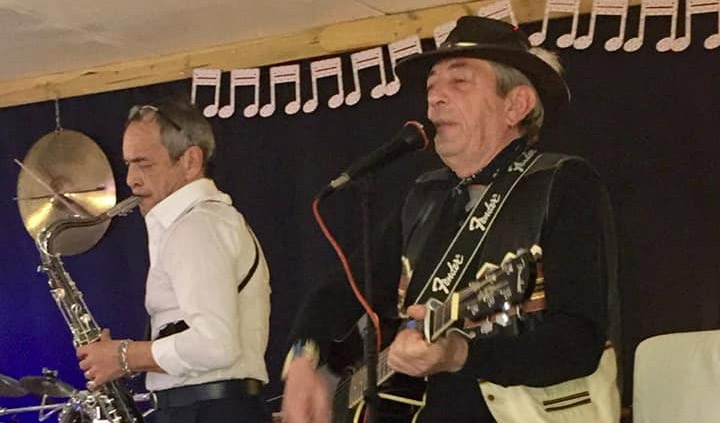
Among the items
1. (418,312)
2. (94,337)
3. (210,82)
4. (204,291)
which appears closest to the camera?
(418,312)

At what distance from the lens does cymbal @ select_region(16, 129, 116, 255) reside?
4.08m

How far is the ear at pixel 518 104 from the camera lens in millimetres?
1951

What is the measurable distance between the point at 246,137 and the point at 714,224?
1.67m

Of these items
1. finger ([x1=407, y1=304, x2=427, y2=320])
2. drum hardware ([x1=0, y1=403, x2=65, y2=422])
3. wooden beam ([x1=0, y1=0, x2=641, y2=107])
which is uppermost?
wooden beam ([x1=0, y1=0, x2=641, y2=107])

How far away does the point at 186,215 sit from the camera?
2.42 metres

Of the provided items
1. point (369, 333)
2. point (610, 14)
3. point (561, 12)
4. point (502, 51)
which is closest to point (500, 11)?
point (561, 12)

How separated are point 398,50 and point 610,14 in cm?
70

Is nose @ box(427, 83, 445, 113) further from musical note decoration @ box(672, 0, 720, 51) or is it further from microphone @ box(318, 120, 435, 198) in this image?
musical note decoration @ box(672, 0, 720, 51)

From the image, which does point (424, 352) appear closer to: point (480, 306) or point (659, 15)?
point (480, 306)

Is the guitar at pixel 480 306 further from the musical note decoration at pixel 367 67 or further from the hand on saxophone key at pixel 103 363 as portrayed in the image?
the musical note decoration at pixel 367 67

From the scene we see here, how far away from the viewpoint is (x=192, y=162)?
2549mm

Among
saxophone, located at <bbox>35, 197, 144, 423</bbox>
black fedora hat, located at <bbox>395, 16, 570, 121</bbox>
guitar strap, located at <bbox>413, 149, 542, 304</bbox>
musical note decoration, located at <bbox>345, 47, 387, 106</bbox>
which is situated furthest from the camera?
musical note decoration, located at <bbox>345, 47, 387, 106</bbox>

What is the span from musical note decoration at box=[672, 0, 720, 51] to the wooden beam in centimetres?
17

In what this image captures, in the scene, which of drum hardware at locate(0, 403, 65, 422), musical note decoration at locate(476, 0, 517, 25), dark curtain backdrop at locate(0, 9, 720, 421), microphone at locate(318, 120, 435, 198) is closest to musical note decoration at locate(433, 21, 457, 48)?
musical note decoration at locate(476, 0, 517, 25)
